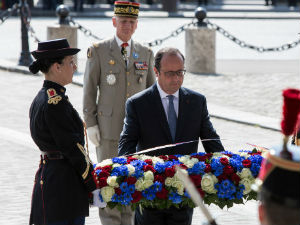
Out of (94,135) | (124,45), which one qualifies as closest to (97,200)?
(94,135)

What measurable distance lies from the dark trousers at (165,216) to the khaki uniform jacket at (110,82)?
1858 mm

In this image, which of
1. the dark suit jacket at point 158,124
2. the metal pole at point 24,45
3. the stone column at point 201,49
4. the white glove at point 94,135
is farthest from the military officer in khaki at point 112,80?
the metal pole at point 24,45

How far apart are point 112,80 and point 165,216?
2096 mm

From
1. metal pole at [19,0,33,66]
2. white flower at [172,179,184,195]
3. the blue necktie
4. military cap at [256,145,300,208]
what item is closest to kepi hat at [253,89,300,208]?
military cap at [256,145,300,208]

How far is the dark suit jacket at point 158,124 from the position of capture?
209 inches

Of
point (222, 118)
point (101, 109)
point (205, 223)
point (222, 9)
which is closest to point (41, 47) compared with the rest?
point (101, 109)

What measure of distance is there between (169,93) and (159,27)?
78.9 ft

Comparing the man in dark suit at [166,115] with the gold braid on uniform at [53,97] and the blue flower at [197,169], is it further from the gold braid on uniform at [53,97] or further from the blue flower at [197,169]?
the gold braid on uniform at [53,97]

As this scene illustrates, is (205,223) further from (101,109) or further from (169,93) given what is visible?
(101,109)

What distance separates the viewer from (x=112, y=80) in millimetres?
6953

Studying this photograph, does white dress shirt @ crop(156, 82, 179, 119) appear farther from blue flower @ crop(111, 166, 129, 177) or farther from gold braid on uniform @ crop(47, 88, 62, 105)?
gold braid on uniform @ crop(47, 88, 62, 105)

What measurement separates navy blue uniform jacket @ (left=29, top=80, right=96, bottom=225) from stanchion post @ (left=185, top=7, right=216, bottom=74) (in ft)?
41.6

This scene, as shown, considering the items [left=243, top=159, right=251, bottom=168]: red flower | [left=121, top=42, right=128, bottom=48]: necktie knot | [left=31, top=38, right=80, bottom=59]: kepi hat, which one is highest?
[left=31, top=38, right=80, bottom=59]: kepi hat

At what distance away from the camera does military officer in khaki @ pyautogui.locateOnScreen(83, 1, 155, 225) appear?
691 cm
